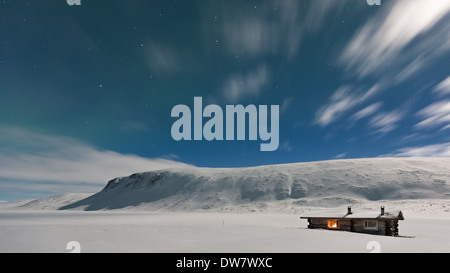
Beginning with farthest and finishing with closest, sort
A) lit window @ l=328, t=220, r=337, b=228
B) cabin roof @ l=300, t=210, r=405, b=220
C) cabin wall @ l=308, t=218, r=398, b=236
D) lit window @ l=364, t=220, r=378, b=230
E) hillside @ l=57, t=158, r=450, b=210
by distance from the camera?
hillside @ l=57, t=158, r=450, b=210, lit window @ l=328, t=220, r=337, b=228, lit window @ l=364, t=220, r=378, b=230, cabin roof @ l=300, t=210, r=405, b=220, cabin wall @ l=308, t=218, r=398, b=236

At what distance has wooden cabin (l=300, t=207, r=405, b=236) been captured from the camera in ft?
64.1

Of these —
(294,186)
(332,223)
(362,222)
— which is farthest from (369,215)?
(294,186)

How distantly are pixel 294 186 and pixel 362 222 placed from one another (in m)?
63.1

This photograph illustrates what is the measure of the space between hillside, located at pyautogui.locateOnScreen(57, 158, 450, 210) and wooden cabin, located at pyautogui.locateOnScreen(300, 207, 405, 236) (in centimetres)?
4560

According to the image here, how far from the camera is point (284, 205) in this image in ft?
226

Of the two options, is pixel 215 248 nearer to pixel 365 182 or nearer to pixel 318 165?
pixel 365 182

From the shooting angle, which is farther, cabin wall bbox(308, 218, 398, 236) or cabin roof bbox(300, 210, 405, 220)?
cabin roof bbox(300, 210, 405, 220)

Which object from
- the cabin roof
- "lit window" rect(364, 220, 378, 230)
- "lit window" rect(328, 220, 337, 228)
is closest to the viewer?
the cabin roof

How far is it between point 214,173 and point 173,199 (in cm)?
2324

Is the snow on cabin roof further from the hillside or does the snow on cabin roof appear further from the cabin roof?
the hillside

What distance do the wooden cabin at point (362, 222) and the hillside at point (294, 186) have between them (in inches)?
1795

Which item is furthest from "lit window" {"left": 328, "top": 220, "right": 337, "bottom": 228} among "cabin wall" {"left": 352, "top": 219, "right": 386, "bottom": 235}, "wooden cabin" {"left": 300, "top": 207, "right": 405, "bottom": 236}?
"cabin wall" {"left": 352, "top": 219, "right": 386, "bottom": 235}
